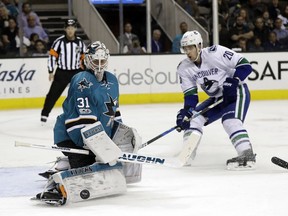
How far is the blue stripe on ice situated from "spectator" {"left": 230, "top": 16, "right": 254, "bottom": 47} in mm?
6062

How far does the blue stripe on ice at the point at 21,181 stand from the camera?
488 centimetres

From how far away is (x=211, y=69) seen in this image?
5961 mm

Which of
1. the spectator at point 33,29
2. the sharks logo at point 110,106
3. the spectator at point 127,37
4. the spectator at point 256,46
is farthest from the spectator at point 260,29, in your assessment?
the sharks logo at point 110,106

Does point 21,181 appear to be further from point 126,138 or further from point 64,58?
point 64,58

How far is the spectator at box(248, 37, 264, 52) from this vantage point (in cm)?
1126

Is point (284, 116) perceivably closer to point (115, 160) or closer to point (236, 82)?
point (236, 82)

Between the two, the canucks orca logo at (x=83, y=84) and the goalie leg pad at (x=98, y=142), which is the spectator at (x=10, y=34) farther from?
the goalie leg pad at (x=98, y=142)

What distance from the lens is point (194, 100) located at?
235 inches

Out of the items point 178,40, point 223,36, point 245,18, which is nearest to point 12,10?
point 178,40

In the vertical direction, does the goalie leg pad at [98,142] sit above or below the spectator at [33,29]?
below

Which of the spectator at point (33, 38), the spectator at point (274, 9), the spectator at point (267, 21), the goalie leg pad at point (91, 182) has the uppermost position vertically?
the spectator at point (274, 9)

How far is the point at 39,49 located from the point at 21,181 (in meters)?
5.77

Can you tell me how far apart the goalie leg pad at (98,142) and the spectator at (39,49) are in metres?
6.47

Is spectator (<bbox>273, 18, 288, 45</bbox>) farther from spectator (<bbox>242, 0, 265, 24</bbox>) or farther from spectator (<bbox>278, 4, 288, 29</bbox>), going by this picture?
spectator (<bbox>242, 0, 265, 24</bbox>)
